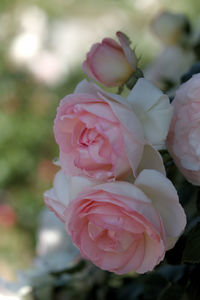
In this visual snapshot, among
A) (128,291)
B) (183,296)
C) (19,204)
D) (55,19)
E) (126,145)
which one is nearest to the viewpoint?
(126,145)

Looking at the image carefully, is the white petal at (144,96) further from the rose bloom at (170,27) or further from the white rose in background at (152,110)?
the rose bloom at (170,27)

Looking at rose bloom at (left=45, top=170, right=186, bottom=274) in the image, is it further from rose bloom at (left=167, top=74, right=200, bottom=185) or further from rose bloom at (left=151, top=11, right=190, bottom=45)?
rose bloom at (left=151, top=11, right=190, bottom=45)

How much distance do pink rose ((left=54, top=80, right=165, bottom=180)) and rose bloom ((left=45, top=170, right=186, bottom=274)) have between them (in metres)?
0.01

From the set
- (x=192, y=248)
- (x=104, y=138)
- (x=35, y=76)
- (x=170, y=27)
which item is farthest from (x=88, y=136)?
(x=35, y=76)

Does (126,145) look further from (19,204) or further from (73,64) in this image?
(73,64)

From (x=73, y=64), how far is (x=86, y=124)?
2.72 m

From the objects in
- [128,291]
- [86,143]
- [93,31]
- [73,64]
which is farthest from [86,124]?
[93,31]

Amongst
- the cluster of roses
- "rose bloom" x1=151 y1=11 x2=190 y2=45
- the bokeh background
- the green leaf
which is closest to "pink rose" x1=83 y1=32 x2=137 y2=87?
the cluster of roses

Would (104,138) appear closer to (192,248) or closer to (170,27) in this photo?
(192,248)

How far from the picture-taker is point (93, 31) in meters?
3.37

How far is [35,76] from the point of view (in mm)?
2824

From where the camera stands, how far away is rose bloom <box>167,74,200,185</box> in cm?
40

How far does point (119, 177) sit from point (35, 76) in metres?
2.50

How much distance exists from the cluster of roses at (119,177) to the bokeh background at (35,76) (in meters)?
1.62
